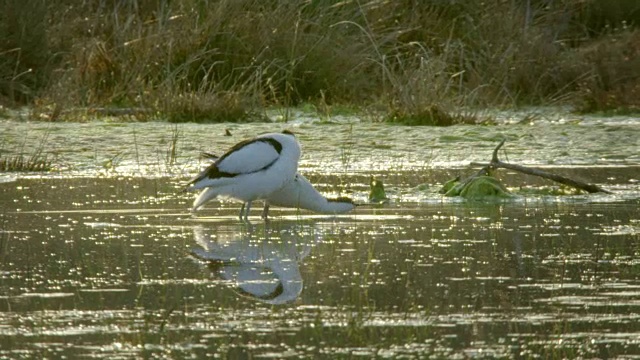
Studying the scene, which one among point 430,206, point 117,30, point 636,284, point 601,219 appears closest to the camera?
point 636,284

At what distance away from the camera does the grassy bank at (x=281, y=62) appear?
570 inches

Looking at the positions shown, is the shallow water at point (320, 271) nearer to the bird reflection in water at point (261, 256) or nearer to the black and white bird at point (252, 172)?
the bird reflection in water at point (261, 256)

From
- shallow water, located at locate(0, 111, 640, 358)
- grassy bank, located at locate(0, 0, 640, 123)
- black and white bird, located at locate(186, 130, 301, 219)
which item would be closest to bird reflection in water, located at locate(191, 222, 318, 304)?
shallow water, located at locate(0, 111, 640, 358)

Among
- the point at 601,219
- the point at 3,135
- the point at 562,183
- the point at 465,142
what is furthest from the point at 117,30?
the point at 601,219

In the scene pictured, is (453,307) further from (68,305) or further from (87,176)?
(87,176)

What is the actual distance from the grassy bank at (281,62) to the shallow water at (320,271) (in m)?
3.62

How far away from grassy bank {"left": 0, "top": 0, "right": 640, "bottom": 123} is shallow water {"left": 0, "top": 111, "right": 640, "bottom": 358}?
3617 millimetres

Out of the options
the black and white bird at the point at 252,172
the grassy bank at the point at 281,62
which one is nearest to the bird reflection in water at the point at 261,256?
the black and white bird at the point at 252,172

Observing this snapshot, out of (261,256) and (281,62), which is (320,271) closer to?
(261,256)

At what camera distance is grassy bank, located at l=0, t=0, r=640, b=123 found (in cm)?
1448

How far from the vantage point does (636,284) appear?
217 inches

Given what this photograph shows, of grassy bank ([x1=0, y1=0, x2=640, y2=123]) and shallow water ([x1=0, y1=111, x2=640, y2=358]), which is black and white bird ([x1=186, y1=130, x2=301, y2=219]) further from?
grassy bank ([x1=0, y1=0, x2=640, y2=123])

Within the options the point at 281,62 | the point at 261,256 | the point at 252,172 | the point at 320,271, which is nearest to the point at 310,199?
the point at 252,172

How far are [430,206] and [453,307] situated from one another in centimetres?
346
